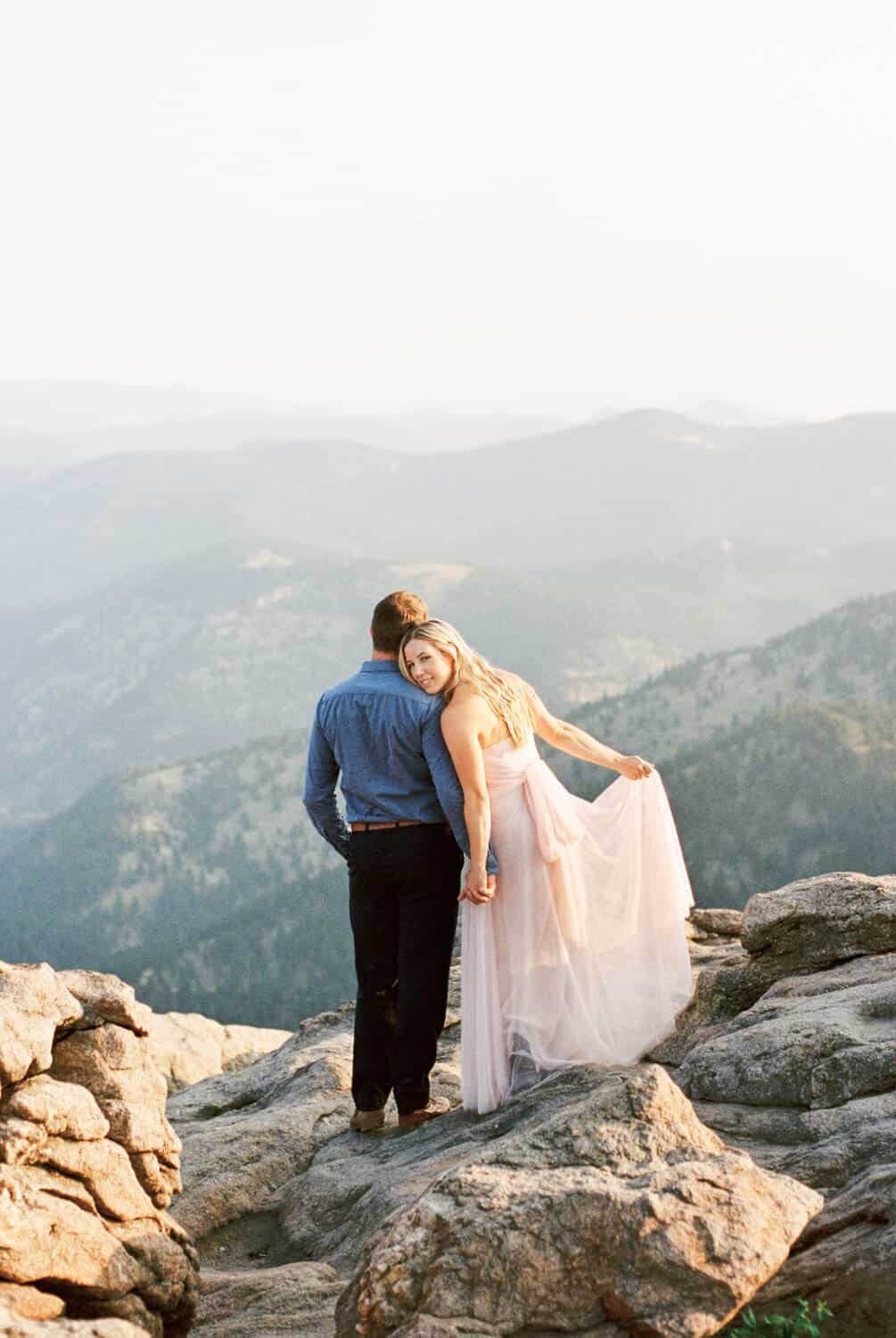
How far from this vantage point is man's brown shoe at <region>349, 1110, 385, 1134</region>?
9.93 meters

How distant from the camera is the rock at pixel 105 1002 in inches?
291

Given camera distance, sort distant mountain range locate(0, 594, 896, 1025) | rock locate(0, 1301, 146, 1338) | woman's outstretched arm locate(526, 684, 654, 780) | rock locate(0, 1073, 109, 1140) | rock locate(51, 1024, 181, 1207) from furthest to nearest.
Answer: distant mountain range locate(0, 594, 896, 1025) < woman's outstretched arm locate(526, 684, 654, 780) < rock locate(51, 1024, 181, 1207) < rock locate(0, 1073, 109, 1140) < rock locate(0, 1301, 146, 1338)

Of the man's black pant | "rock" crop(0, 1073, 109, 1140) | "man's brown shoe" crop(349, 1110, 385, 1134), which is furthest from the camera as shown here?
"man's brown shoe" crop(349, 1110, 385, 1134)

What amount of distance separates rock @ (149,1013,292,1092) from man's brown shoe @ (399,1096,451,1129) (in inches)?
660

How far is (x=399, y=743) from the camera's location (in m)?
9.00

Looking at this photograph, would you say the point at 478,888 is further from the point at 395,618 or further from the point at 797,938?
the point at 797,938

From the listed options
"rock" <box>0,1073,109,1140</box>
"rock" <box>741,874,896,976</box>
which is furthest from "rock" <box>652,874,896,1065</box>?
"rock" <box>0,1073,109,1140</box>

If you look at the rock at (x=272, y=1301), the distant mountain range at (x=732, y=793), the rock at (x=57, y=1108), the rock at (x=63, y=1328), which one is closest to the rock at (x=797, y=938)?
the rock at (x=272, y=1301)

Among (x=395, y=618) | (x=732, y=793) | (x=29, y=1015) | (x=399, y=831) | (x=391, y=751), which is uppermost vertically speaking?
(x=395, y=618)

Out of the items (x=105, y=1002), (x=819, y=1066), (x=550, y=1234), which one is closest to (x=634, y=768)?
(x=819, y=1066)

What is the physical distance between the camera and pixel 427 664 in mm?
8789

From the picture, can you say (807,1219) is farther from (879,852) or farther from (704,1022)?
(879,852)

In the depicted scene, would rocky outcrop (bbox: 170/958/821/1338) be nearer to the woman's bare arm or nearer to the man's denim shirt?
the woman's bare arm

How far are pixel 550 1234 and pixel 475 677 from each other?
3.86 meters
